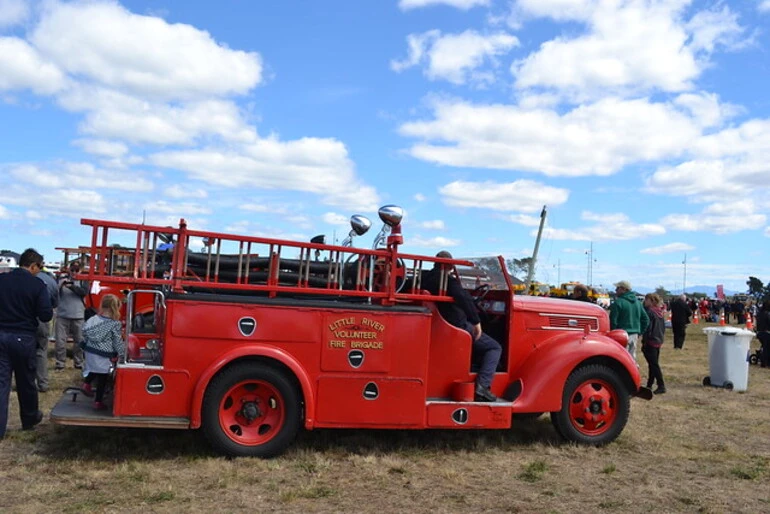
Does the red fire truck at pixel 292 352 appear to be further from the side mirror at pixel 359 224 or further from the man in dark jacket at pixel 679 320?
the man in dark jacket at pixel 679 320

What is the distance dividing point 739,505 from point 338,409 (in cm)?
309

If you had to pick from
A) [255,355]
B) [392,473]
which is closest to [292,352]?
[255,355]

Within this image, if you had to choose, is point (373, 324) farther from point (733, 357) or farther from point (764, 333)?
point (764, 333)

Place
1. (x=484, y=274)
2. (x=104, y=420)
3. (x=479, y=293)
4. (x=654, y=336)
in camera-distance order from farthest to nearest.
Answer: (x=654, y=336)
(x=479, y=293)
(x=484, y=274)
(x=104, y=420)

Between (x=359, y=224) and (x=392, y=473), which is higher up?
(x=359, y=224)

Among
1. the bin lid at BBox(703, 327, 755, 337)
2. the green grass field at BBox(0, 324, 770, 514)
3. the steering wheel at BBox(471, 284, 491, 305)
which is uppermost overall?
the steering wheel at BBox(471, 284, 491, 305)

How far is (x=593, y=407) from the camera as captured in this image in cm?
Answer: 678

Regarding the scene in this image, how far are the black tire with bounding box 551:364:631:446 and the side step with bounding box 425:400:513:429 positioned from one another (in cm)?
67

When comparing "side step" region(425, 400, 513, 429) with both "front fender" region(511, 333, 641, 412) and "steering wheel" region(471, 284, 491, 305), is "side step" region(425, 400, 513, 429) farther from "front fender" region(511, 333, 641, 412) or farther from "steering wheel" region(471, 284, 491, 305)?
"steering wheel" region(471, 284, 491, 305)

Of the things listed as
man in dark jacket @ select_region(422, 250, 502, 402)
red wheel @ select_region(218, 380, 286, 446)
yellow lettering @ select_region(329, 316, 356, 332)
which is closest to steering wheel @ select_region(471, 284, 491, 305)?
man in dark jacket @ select_region(422, 250, 502, 402)

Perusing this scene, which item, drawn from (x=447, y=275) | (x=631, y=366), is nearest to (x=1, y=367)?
(x=447, y=275)

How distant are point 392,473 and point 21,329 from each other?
11.5 feet

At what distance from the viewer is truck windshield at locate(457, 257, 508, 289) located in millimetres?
6895

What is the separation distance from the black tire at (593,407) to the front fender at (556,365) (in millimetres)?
115
